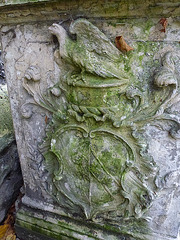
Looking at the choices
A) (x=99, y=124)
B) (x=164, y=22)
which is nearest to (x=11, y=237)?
(x=99, y=124)

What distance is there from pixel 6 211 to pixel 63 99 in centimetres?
153

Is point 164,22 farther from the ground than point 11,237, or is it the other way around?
point 164,22

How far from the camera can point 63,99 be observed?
1512mm

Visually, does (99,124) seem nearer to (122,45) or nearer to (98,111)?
(98,111)

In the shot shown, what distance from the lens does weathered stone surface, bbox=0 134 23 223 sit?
2211 mm

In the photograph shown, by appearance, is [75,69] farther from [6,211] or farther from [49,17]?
[6,211]

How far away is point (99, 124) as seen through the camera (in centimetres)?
145

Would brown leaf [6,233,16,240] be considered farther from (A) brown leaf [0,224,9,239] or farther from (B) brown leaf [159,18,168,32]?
(B) brown leaf [159,18,168,32]

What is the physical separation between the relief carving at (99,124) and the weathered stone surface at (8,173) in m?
0.65

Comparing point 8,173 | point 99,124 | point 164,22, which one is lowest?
point 8,173

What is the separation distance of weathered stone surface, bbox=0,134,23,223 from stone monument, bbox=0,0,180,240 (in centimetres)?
36

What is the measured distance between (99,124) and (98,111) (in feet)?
0.34

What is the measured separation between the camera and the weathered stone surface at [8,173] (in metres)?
2.21

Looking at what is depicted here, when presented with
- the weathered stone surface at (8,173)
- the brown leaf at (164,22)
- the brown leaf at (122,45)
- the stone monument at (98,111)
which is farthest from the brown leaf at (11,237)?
the brown leaf at (164,22)
